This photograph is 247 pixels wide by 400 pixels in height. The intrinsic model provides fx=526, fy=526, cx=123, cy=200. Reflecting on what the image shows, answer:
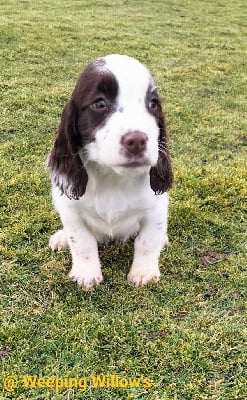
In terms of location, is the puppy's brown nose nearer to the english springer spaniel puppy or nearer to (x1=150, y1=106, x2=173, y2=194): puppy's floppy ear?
the english springer spaniel puppy

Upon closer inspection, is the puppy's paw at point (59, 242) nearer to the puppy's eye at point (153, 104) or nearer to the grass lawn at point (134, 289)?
the grass lawn at point (134, 289)

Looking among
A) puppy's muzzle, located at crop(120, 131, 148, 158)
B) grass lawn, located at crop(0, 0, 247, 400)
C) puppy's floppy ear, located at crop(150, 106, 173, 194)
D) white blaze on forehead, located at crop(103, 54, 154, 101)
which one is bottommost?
grass lawn, located at crop(0, 0, 247, 400)

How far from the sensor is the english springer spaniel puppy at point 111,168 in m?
2.72

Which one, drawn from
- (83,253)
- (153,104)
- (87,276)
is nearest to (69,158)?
(153,104)

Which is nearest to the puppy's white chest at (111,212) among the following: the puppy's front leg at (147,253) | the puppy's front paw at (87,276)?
the puppy's front leg at (147,253)

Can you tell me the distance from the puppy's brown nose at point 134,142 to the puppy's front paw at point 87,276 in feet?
3.53

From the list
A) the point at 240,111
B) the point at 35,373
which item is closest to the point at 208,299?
the point at 35,373

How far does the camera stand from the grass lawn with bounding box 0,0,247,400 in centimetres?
278

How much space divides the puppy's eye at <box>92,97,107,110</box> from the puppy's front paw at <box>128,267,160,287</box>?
1.18m

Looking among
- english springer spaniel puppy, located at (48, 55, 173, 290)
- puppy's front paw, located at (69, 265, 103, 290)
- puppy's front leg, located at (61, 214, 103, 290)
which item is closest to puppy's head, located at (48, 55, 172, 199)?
english springer spaniel puppy, located at (48, 55, 173, 290)

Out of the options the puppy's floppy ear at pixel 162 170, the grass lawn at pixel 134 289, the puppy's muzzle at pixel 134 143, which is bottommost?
the grass lawn at pixel 134 289

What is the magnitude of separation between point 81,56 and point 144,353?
24.6ft

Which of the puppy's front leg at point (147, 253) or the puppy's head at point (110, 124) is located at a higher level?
the puppy's head at point (110, 124)

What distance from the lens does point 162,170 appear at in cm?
326
